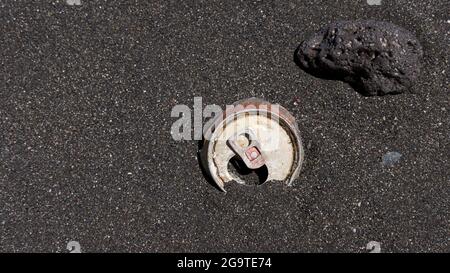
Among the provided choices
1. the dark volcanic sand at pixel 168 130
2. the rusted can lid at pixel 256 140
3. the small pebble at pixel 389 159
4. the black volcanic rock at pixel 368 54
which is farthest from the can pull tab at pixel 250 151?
the small pebble at pixel 389 159

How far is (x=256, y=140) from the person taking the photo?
3.40 metres

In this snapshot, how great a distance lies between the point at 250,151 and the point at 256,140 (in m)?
0.08

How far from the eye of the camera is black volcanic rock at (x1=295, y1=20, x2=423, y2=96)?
3342 mm

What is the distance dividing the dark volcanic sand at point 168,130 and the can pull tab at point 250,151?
0.85 feet

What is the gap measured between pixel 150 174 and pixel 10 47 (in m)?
1.15

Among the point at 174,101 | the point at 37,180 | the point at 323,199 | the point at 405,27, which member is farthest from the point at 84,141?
the point at 405,27

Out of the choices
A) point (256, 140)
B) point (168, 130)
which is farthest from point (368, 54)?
point (168, 130)

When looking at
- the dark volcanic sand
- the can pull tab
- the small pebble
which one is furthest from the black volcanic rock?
the can pull tab

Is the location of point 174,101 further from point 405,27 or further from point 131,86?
point 405,27

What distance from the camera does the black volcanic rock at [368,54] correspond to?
11.0ft

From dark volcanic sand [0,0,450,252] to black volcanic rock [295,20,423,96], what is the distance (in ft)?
0.28

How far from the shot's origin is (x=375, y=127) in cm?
348
